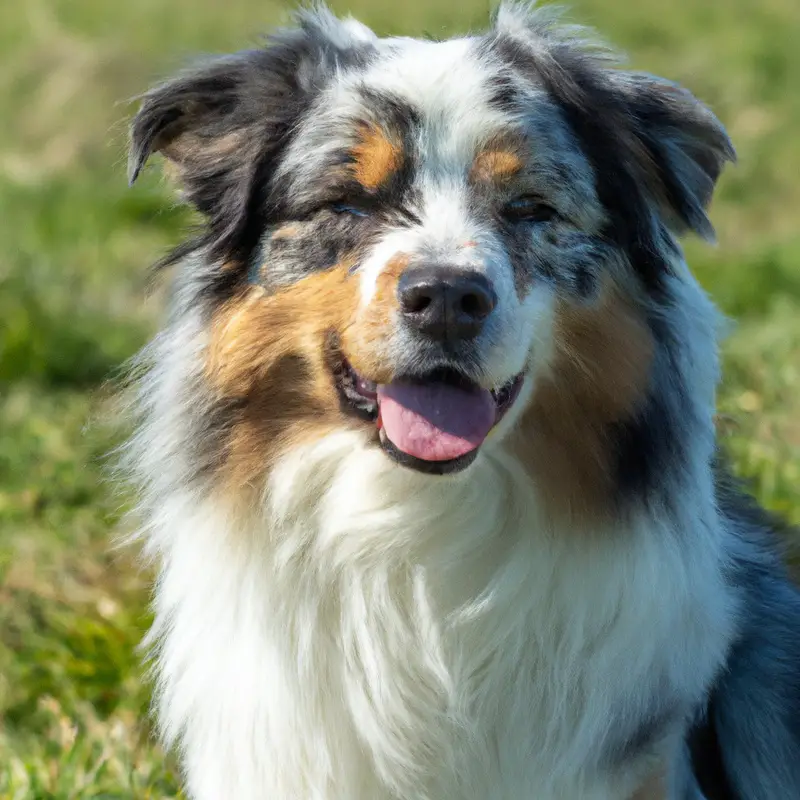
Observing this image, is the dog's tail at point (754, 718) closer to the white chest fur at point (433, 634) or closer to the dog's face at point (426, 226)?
the white chest fur at point (433, 634)

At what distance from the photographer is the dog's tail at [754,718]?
3.44 metres

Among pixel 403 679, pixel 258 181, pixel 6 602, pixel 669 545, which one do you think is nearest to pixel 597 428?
pixel 669 545

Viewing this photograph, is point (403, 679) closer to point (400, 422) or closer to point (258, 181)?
point (400, 422)

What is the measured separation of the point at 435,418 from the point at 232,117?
1.03m

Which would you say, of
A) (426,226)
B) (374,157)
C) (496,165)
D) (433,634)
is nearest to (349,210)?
(374,157)

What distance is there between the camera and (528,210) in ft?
10.4

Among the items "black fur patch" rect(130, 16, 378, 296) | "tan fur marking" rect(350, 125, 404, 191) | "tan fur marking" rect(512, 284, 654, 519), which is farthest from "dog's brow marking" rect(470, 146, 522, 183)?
"black fur patch" rect(130, 16, 378, 296)

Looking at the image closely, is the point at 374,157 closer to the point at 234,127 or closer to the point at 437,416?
the point at 234,127

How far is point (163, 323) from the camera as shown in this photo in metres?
3.55

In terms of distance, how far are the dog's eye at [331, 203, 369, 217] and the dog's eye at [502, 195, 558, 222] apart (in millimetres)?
359

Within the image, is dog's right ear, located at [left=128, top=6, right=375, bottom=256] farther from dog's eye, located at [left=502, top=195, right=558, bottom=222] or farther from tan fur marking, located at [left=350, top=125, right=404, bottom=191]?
dog's eye, located at [left=502, top=195, right=558, bottom=222]

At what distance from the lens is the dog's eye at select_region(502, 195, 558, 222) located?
316 cm

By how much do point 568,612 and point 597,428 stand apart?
482mm

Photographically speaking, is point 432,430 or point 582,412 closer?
point 432,430
